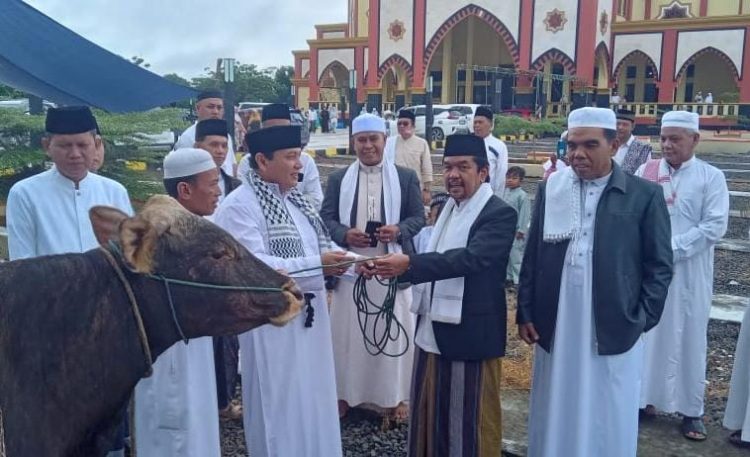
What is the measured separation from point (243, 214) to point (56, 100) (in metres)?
3.17

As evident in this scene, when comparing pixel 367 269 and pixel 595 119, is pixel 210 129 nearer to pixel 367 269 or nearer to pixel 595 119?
pixel 367 269

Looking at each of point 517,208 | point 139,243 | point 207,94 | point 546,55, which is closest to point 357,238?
point 139,243

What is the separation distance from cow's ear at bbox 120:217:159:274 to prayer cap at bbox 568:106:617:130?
7.68 feet

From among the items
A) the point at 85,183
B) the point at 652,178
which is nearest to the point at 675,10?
the point at 652,178

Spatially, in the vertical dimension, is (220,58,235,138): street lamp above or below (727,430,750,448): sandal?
above

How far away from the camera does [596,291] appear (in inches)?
144

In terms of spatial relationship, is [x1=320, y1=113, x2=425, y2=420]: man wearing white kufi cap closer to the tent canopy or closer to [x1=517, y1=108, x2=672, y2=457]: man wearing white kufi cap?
[x1=517, y1=108, x2=672, y2=457]: man wearing white kufi cap

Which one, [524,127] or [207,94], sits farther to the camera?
[524,127]

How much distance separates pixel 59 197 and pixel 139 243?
1.63m

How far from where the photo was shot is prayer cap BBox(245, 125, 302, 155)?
371cm

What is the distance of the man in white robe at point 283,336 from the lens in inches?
145

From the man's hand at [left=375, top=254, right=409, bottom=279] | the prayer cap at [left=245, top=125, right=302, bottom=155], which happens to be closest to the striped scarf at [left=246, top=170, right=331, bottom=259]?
the prayer cap at [left=245, top=125, right=302, bottom=155]

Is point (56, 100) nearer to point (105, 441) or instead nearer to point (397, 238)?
point (397, 238)

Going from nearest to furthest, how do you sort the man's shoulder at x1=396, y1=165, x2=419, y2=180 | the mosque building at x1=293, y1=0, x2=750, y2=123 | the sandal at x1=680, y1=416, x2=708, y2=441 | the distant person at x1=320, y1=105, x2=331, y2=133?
the sandal at x1=680, y1=416, x2=708, y2=441
the man's shoulder at x1=396, y1=165, x2=419, y2=180
the mosque building at x1=293, y1=0, x2=750, y2=123
the distant person at x1=320, y1=105, x2=331, y2=133
